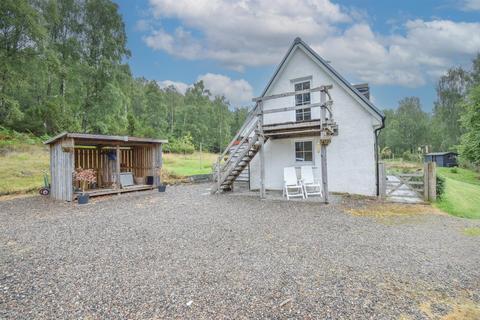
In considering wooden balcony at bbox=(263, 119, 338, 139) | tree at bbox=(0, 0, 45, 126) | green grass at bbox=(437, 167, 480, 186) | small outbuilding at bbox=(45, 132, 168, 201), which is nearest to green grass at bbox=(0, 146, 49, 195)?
small outbuilding at bbox=(45, 132, 168, 201)

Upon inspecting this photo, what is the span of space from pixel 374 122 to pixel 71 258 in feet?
34.2

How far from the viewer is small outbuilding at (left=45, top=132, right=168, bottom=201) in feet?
34.0

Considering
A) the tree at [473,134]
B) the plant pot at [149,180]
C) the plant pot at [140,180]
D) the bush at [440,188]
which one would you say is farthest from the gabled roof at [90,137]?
the tree at [473,134]

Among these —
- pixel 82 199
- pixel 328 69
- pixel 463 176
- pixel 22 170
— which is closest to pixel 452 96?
pixel 463 176

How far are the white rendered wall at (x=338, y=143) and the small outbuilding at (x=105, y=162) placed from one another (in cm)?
634

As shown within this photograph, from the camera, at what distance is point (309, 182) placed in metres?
10.8

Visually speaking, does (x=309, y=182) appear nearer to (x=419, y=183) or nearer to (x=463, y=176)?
(x=419, y=183)

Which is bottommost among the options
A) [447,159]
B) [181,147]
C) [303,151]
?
[447,159]

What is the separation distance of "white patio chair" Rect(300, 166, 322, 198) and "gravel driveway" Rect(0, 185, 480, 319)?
3084 mm

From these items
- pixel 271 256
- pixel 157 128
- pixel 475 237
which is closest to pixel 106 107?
pixel 157 128

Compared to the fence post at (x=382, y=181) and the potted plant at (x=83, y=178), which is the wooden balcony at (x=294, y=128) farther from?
the potted plant at (x=83, y=178)

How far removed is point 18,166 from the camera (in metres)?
15.1

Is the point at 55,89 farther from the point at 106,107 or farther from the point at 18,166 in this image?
the point at 18,166

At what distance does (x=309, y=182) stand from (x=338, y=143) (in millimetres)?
2028
